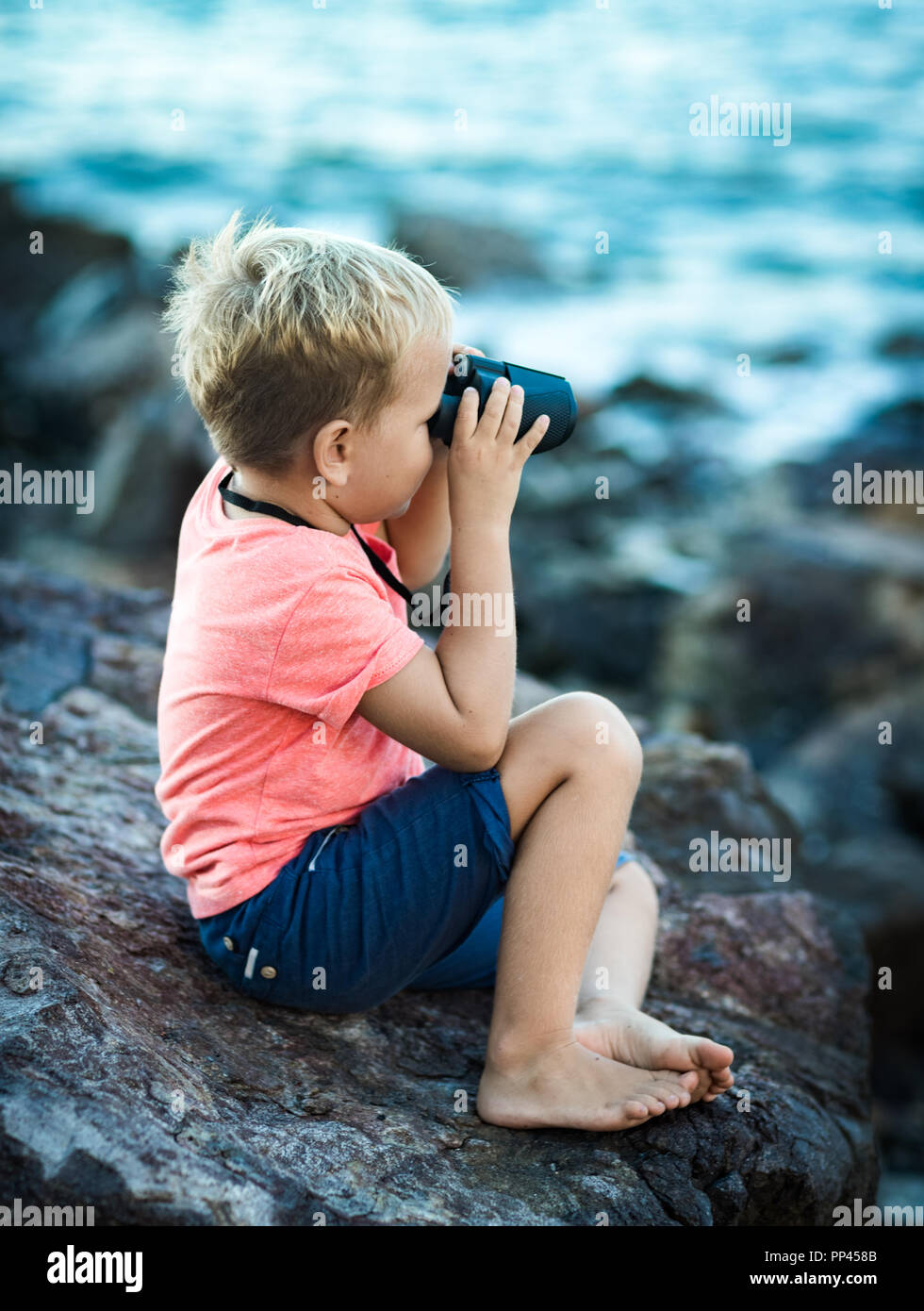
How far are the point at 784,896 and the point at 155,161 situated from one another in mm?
14779

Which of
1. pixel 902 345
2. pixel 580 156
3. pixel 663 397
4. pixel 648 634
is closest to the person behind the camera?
pixel 648 634

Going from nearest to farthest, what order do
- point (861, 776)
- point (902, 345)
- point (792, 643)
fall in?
point (861, 776)
point (792, 643)
point (902, 345)

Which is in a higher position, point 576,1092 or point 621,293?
point 621,293

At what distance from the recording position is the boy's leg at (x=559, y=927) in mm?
1783

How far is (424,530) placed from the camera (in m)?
2.14

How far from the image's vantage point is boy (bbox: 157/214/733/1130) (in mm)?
1696

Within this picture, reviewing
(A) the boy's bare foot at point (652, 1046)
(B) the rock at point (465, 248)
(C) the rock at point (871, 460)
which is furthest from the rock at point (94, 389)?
(A) the boy's bare foot at point (652, 1046)

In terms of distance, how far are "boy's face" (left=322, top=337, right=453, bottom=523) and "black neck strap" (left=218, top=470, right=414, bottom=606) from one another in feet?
0.22

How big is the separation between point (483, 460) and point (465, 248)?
9376 millimetres

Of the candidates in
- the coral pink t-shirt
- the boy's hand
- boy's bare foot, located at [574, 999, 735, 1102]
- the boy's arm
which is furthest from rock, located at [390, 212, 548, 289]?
boy's bare foot, located at [574, 999, 735, 1102]

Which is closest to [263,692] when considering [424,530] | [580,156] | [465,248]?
[424,530]

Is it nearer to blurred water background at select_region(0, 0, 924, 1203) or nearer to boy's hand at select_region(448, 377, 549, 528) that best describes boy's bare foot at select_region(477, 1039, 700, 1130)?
boy's hand at select_region(448, 377, 549, 528)

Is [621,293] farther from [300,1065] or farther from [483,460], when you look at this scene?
[300,1065]
